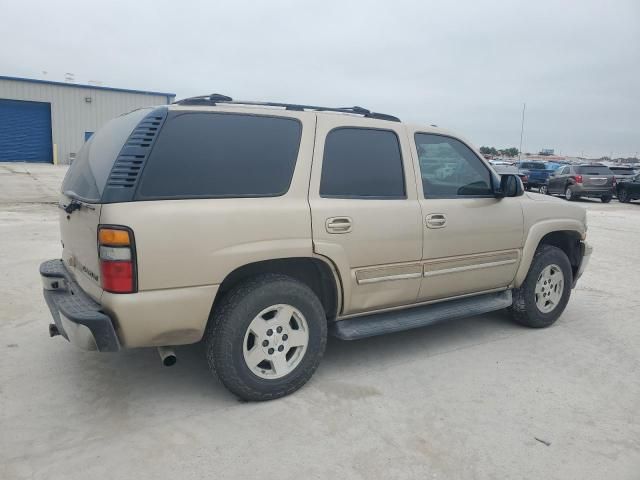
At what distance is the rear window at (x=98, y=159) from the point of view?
302cm

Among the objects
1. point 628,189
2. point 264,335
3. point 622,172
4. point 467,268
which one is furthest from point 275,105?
point 622,172

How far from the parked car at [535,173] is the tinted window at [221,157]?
24.3 metres

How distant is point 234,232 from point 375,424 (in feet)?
4.57

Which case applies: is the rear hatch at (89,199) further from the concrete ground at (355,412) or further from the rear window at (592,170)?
the rear window at (592,170)

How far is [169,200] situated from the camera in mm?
2928

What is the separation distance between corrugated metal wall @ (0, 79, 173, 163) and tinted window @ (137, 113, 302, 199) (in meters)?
32.5

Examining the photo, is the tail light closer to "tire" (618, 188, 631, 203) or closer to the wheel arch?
the wheel arch

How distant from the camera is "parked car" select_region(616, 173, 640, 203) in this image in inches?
814

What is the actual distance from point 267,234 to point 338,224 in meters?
0.52

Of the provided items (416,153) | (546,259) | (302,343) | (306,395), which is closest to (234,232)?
(302,343)

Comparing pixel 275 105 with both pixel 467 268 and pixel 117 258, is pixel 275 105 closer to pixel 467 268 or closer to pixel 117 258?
pixel 117 258

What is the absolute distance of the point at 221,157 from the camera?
10.4 ft

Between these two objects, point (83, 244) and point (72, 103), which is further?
point (72, 103)

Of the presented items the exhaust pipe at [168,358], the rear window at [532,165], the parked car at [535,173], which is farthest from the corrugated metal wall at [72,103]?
the exhaust pipe at [168,358]
